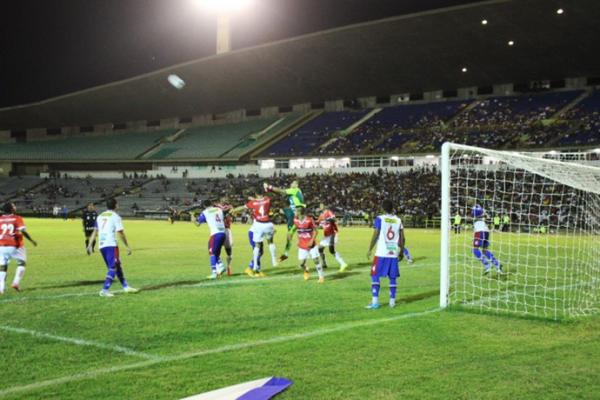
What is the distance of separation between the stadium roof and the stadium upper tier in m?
2.44

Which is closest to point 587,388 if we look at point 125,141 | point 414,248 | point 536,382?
point 536,382

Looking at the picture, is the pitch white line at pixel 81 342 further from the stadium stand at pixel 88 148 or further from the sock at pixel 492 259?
the stadium stand at pixel 88 148

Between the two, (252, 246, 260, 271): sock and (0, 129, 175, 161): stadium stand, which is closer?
(252, 246, 260, 271): sock

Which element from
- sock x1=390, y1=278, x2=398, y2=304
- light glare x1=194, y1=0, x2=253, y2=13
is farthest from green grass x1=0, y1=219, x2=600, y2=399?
light glare x1=194, y1=0, x2=253, y2=13

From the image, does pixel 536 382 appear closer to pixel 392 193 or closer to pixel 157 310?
pixel 157 310

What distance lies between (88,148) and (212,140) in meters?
19.8

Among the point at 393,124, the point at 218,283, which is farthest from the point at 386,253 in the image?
the point at 393,124

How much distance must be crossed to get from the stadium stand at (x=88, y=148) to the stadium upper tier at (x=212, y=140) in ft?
14.3

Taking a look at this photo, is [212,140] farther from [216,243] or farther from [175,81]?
[216,243]

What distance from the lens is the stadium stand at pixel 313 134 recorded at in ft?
190

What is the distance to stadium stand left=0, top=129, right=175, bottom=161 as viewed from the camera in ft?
237

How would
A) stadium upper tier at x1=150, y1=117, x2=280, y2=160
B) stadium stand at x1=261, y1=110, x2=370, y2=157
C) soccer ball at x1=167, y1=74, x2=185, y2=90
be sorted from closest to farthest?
stadium stand at x1=261, y1=110, x2=370, y2=157, soccer ball at x1=167, y1=74, x2=185, y2=90, stadium upper tier at x1=150, y1=117, x2=280, y2=160

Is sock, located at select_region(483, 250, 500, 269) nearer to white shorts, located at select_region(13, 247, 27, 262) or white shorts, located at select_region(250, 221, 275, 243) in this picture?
white shorts, located at select_region(250, 221, 275, 243)

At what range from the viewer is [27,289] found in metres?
11.9
